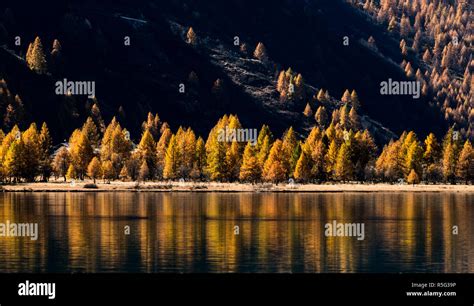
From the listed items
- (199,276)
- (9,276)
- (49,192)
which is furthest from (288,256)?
(49,192)

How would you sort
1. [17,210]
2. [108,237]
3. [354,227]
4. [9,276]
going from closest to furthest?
[9,276], [108,237], [354,227], [17,210]

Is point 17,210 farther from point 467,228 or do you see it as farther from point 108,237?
point 467,228

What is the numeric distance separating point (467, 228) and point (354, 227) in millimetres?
14650

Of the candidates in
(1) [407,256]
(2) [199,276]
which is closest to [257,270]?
(2) [199,276]

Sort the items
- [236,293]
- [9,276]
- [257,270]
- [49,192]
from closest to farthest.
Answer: [236,293] < [9,276] < [257,270] < [49,192]

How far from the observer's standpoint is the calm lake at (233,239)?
7844 centimetres

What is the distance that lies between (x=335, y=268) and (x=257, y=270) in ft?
24.6

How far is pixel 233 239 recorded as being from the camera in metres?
96.4

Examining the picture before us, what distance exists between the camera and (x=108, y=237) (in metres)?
97.8

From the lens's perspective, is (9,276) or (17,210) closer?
(9,276)

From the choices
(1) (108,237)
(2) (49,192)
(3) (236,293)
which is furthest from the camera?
(2) (49,192)

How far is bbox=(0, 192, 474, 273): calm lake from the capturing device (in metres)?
78.4

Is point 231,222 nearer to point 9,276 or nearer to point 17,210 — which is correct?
point 17,210

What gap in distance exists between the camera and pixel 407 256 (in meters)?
84.8
